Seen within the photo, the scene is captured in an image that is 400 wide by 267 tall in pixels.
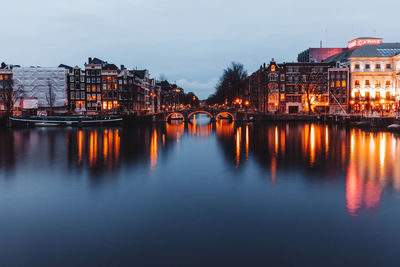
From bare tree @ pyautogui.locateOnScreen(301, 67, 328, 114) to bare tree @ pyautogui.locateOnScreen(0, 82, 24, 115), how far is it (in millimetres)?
68418

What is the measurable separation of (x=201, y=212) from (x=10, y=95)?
82908 millimetres

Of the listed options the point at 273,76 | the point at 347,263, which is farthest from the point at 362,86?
the point at 347,263

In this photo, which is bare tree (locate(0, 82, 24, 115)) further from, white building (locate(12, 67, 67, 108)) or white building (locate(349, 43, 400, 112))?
white building (locate(349, 43, 400, 112))

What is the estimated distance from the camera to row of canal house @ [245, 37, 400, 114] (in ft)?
273

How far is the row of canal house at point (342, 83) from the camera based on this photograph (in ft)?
273

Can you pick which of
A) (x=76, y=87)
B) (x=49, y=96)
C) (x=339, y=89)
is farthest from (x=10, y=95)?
(x=339, y=89)

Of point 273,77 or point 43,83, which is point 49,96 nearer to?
point 43,83

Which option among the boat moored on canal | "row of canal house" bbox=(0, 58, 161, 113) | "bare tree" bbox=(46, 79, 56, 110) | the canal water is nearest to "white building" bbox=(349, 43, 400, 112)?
"row of canal house" bbox=(0, 58, 161, 113)

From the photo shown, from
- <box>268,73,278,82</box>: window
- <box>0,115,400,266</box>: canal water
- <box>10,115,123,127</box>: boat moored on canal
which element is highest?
<box>268,73,278,82</box>: window

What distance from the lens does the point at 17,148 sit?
3703cm

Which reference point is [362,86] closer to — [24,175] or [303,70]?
[303,70]

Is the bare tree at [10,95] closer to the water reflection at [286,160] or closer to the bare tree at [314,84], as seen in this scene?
the water reflection at [286,160]

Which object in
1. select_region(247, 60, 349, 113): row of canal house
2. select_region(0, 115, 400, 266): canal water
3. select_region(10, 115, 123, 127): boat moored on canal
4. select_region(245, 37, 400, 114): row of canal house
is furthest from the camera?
select_region(247, 60, 349, 113): row of canal house

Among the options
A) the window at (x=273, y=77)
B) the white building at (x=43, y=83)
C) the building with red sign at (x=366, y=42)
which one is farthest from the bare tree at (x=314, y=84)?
the white building at (x=43, y=83)
